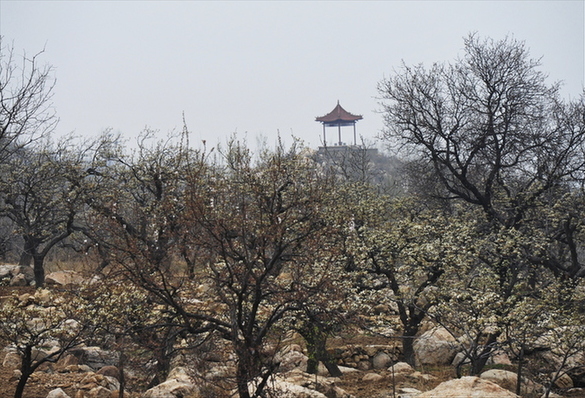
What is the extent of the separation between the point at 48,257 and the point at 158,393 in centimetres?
2440

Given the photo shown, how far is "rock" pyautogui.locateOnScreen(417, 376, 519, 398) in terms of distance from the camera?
865cm

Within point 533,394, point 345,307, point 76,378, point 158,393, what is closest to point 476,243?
point 533,394

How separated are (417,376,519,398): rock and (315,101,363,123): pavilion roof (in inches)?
2785

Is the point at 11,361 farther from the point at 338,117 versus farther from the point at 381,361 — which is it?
the point at 338,117

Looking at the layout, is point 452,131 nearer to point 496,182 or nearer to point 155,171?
point 496,182

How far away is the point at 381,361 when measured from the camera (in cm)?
1819

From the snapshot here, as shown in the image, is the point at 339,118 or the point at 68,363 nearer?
the point at 68,363

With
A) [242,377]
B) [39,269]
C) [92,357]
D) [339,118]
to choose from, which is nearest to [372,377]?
[242,377]

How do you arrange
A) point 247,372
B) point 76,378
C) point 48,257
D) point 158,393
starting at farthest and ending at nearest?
point 48,257 < point 76,378 < point 158,393 < point 247,372

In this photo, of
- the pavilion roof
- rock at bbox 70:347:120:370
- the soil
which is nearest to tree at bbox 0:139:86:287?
rock at bbox 70:347:120:370

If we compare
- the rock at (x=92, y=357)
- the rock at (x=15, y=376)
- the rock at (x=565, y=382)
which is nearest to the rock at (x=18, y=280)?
the rock at (x=92, y=357)

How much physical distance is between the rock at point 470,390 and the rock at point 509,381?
6.15 m

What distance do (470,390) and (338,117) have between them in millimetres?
71279

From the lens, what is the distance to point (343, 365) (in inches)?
724
